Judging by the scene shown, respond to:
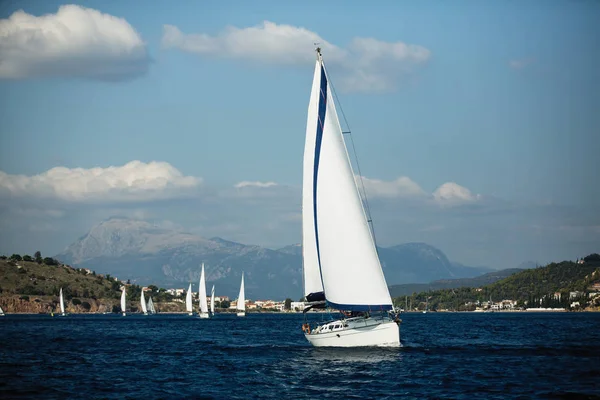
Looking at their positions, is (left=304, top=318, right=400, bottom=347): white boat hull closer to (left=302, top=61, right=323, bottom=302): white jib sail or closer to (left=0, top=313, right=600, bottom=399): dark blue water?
(left=0, top=313, right=600, bottom=399): dark blue water

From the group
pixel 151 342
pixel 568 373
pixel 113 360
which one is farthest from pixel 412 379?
pixel 151 342

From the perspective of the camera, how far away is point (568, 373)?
5200 centimetres

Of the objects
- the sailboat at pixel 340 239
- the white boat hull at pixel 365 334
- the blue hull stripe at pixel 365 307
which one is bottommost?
the white boat hull at pixel 365 334

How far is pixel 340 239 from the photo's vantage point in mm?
65188

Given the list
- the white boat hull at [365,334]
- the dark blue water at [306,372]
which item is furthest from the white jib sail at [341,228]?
the dark blue water at [306,372]

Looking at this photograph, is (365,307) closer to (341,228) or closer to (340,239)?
(340,239)

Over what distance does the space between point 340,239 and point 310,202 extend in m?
4.20

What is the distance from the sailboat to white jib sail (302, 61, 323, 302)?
3.3 inches

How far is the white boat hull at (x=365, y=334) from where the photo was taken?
6397cm

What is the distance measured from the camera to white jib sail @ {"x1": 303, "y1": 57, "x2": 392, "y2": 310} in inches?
2552

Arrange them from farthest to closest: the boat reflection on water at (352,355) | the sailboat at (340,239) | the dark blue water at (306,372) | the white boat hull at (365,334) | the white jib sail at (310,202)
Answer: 1. the white jib sail at (310,202)
2. the sailboat at (340,239)
3. the white boat hull at (365,334)
4. the boat reflection on water at (352,355)
5. the dark blue water at (306,372)

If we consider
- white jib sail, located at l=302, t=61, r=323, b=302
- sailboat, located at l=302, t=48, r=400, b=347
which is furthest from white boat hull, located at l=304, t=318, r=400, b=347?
white jib sail, located at l=302, t=61, r=323, b=302

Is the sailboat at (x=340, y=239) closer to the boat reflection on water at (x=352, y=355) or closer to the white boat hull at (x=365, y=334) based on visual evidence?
the white boat hull at (x=365, y=334)

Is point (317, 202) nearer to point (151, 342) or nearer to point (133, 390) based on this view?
point (133, 390)
